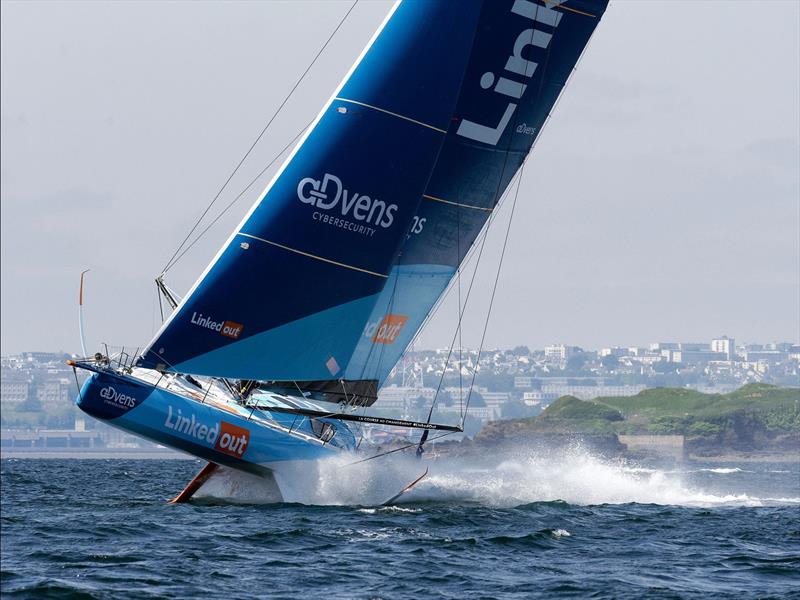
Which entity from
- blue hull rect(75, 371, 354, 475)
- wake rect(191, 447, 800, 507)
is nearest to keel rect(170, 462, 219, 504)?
wake rect(191, 447, 800, 507)

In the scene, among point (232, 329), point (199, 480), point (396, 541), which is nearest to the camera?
point (396, 541)

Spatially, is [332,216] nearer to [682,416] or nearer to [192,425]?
[192,425]

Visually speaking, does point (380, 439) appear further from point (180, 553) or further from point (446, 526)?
point (180, 553)

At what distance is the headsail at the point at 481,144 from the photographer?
21547 millimetres

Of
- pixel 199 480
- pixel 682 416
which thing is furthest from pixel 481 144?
pixel 682 416

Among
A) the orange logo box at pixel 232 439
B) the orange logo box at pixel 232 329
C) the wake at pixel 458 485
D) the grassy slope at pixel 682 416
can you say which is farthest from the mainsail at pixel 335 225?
the grassy slope at pixel 682 416

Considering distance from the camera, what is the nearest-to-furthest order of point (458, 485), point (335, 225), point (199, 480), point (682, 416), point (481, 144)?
point (335, 225) → point (199, 480) → point (458, 485) → point (481, 144) → point (682, 416)

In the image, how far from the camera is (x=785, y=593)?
12430 mm

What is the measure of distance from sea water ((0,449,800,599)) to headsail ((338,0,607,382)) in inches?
100

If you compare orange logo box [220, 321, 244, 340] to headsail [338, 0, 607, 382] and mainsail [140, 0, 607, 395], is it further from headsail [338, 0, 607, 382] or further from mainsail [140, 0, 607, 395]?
headsail [338, 0, 607, 382]

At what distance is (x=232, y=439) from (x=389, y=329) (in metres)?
4.06

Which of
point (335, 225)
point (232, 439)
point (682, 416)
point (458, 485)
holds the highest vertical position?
point (682, 416)

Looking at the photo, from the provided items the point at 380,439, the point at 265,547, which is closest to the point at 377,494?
the point at 380,439

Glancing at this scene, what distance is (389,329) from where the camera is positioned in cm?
2206
